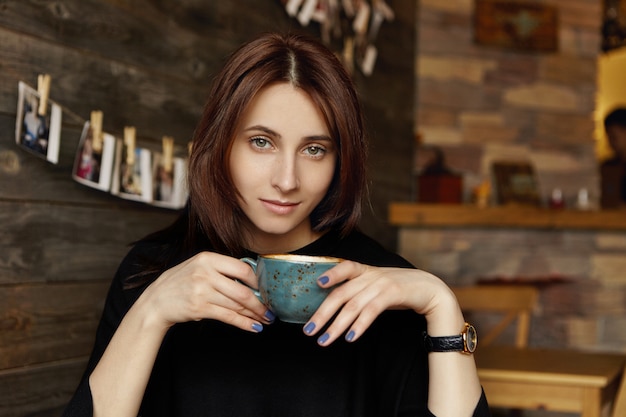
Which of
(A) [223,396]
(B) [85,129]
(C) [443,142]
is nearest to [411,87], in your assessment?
(C) [443,142]

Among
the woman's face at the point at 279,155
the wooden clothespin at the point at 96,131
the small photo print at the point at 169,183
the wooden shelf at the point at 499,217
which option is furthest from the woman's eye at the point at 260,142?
the wooden shelf at the point at 499,217

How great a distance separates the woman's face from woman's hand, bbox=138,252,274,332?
255 millimetres

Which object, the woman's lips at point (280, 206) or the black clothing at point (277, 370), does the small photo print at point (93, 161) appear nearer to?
the black clothing at point (277, 370)

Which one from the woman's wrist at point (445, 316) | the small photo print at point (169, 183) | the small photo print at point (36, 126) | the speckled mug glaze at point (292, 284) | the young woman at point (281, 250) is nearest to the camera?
the speckled mug glaze at point (292, 284)

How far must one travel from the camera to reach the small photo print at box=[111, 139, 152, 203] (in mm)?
1975

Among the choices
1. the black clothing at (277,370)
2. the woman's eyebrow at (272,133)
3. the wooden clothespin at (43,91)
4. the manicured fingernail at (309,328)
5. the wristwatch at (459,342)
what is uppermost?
the wooden clothespin at (43,91)

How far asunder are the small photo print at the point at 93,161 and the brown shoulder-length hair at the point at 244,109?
1.70 feet

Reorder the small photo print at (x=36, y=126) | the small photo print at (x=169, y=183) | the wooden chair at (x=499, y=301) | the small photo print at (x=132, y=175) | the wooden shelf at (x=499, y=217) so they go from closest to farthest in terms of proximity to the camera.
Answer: the small photo print at (x=36, y=126), the small photo print at (x=132, y=175), the small photo print at (x=169, y=183), the wooden chair at (x=499, y=301), the wooden shelf at (x=499, y=217)

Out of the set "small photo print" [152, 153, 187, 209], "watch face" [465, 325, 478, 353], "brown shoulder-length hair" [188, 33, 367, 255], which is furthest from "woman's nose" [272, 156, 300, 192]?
"small photo print" [152, 153, 187, 209]

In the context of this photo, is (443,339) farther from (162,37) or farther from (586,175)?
(586,175)

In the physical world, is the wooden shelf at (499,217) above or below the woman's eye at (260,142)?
below

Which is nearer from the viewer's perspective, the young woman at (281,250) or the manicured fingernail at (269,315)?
the manicured fingernail at (269,315)

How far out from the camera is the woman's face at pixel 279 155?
129 cm

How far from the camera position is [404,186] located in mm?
4324
